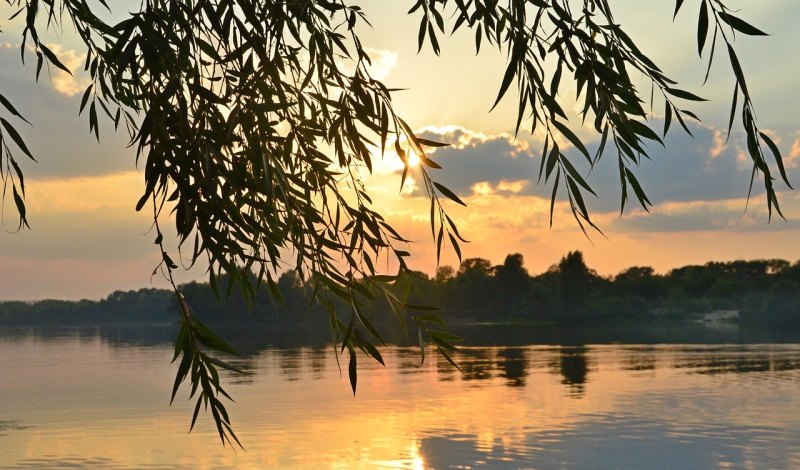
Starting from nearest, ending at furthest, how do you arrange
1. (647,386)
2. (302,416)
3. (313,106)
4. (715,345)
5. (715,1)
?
1. (715,1)
2. (313,106)
3. (302,416)
4. (647,386)
5. (715,345)

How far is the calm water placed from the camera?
74.1ft

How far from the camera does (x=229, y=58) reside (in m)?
5.59

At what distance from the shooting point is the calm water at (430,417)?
22.6 meters

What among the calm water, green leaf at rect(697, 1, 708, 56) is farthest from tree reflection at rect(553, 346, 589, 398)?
green leaf at rect(697, 1, 708, 56)

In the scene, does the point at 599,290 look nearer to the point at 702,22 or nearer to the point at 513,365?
the point at 513,365

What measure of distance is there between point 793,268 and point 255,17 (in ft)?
485

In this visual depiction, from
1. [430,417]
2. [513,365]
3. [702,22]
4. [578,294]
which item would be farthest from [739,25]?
[578,294]

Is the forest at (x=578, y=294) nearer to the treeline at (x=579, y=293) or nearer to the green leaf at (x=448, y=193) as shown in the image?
the treeline at (x=579, y=293)

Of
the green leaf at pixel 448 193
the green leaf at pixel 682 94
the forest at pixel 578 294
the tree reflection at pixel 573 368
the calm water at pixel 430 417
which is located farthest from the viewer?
the forest at pixel 578 294

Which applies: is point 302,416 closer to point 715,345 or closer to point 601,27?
point 601,27

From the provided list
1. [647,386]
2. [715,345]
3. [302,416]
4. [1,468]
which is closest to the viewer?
[1,468]

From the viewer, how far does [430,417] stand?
29.6m

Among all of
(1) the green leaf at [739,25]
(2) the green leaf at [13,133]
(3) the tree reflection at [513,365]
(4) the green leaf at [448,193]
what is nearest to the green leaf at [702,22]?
(1) the green leaf at [739,25]

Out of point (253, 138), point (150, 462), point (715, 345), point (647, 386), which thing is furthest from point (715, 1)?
point (715, 345)
